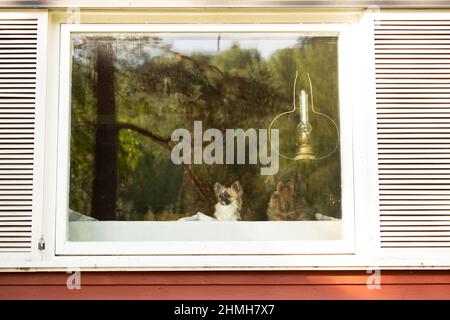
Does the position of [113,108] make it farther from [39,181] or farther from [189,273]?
[189,273]

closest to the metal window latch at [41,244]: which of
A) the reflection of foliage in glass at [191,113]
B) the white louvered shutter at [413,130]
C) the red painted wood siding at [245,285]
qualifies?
the red painted wood siding at [245,285]

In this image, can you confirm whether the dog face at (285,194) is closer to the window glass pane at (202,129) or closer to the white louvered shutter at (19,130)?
the window glass pane at (202,129)

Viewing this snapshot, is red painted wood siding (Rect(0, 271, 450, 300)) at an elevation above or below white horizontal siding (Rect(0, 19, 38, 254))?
below

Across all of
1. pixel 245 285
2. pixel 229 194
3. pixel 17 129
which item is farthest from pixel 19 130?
pixel 245 285

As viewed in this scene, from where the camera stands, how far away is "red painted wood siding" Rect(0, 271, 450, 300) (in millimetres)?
3615

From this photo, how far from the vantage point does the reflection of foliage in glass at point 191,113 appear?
154 inches

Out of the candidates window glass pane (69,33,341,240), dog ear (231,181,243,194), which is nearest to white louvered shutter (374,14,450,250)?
window glass pane (69,33,341,240)

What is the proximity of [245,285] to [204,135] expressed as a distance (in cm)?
83

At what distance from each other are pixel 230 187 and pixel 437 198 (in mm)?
1058

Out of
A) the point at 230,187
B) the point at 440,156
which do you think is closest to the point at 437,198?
the point at 440,156

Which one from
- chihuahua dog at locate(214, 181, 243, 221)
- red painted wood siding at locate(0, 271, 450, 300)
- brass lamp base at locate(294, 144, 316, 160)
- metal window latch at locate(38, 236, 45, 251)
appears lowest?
red painted wood siding at locate(0, 271, 450, 300)

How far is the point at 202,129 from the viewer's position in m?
3.99

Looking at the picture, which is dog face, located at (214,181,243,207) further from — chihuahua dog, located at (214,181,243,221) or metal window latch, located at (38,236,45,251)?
metal window latch, located at (38,236,45,251)
